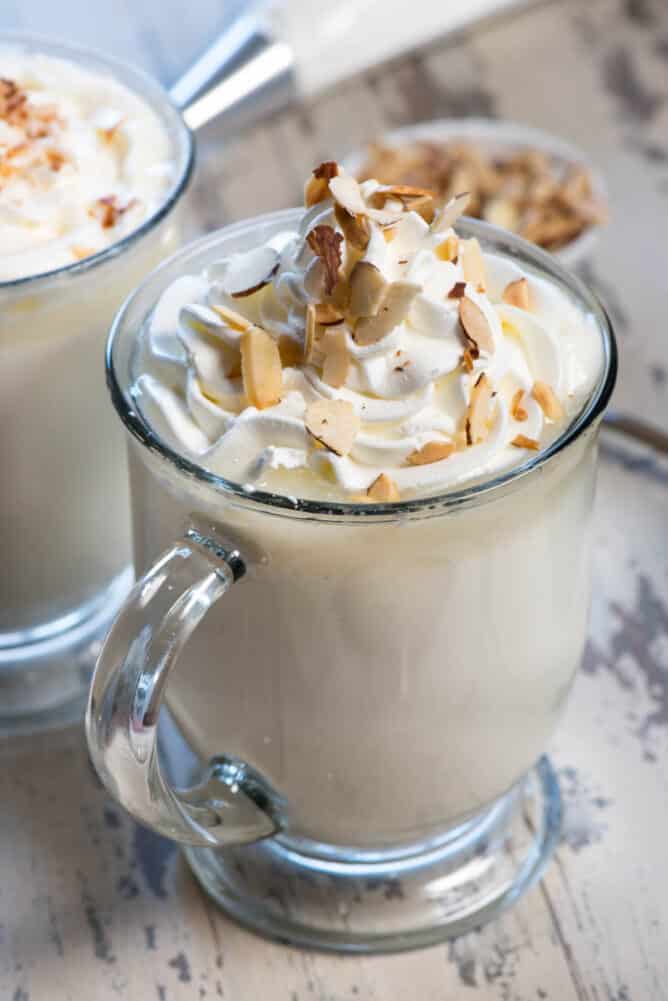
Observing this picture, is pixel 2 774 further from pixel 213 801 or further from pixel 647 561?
pixel 647 561

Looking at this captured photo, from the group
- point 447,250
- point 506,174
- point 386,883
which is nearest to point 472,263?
point 447,250

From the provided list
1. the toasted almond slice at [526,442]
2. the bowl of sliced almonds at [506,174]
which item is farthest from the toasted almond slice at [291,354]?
the bowl of sliced almonds at [506,174]

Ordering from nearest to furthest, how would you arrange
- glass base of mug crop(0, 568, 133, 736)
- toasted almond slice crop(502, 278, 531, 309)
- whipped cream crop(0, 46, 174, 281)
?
toasted almond slice crop(502, 278, 531, 309) < whipped cream crop(0, 46, 174, 281) < glass base of mug crop(0, 568, 133, 736)

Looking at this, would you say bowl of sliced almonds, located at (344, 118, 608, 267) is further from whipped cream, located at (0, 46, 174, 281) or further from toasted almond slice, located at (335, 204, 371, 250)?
toasted almond slice, located at (335, 204, 371, 250)

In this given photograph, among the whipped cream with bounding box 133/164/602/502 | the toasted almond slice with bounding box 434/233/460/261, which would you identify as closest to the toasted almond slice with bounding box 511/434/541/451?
the whipped cream with bounding box 133/164/602/502

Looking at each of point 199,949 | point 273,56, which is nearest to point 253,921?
point 199,949

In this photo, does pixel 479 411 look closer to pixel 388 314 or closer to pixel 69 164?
pixel 388 314
